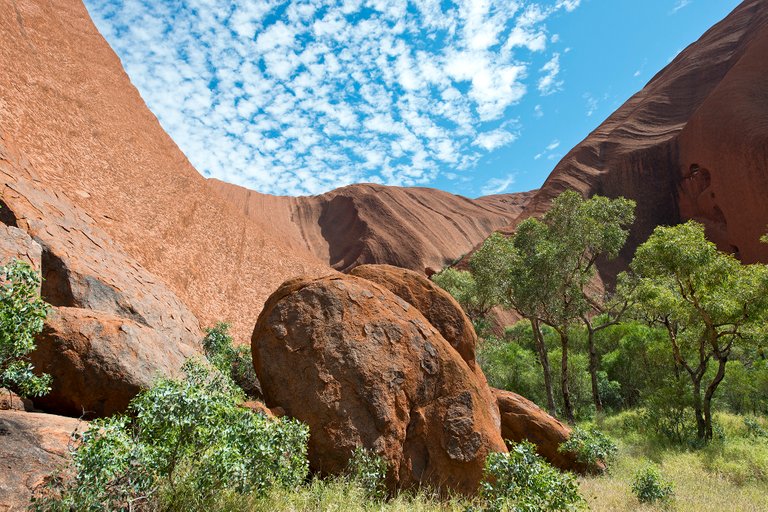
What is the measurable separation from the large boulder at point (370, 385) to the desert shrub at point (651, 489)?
2784 mm

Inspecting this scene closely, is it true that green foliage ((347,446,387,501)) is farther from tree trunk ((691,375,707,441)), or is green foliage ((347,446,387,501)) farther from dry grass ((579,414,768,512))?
tree trunk ((691,375,707,441))

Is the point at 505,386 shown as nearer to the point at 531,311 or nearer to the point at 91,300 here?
the point at 531,311

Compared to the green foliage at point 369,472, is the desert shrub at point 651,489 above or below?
below

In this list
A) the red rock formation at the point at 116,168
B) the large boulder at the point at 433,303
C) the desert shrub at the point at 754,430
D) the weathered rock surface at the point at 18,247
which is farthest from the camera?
the red rock formation at the point at 116,168

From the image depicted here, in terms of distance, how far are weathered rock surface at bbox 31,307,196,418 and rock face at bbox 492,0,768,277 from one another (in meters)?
47.0

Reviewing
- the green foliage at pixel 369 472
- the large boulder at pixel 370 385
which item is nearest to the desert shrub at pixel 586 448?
the large boulder at pixel 370 385

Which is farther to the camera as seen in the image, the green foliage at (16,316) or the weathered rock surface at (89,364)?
the weathered rock surface at (89,364)

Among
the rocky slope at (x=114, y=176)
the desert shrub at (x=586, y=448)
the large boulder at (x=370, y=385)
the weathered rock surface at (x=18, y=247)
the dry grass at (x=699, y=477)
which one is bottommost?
the dry grass at (x=699, y=477)

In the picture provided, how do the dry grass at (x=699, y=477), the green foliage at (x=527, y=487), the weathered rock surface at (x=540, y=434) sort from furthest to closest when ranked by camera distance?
the weathered rock surface at (x=540, y=434) < the dry grass at (x=699, y=477) < the green foliage at (x=527, y=487)

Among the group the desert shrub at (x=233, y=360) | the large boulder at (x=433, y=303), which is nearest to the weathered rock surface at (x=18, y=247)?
the desert shrub at (x=233, y=360)

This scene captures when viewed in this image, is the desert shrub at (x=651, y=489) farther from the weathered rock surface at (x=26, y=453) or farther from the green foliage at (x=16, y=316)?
the green foliage at (x=16, y=316)

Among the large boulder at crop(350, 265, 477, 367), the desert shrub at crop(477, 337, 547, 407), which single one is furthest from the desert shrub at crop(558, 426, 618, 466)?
the desert shrub at crop(477, 337, 547, 407)

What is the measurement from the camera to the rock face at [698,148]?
41156 mm

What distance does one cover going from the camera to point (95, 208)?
64.8 ft
